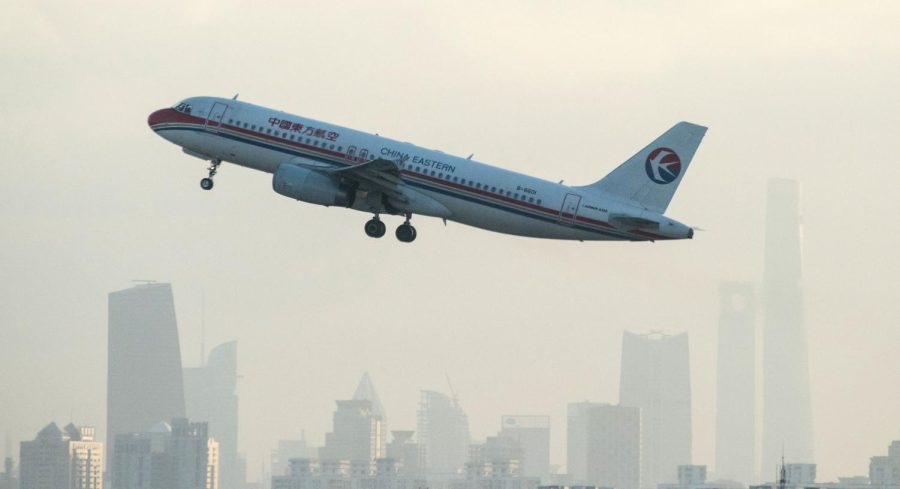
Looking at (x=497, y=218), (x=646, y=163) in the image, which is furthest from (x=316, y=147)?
(x=646, y=163)

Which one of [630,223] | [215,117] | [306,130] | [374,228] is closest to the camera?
[630,223]

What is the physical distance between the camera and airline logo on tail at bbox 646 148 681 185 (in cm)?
10256

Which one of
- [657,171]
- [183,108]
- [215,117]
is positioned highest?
[183,108]

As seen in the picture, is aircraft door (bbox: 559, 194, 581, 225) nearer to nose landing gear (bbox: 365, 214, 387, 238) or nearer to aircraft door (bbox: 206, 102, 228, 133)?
nose landing gear (bbox: 365, 214, 387, 238)

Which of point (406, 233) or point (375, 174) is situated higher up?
point (375, 174)

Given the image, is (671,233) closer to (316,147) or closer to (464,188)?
(464,188)

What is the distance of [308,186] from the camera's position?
102m

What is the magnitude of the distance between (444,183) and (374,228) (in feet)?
19.3

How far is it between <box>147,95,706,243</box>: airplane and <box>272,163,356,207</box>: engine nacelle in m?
0.05

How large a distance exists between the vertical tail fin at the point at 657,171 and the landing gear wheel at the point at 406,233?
33.7 ft

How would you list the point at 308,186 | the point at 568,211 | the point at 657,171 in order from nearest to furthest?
the point at 568,211, the point at 308,186, the point at 657,171

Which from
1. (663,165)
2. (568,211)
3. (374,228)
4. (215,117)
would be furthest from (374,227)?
(663,165)

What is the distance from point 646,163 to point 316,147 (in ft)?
58.4

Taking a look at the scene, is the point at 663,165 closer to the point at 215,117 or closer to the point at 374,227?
the point at 374,227
